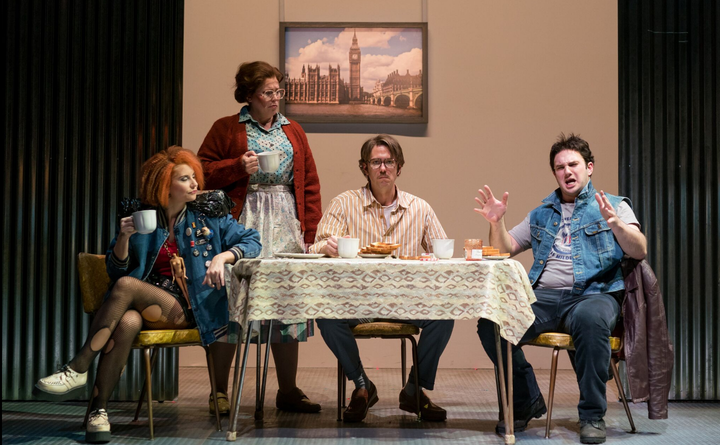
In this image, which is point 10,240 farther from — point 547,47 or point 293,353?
point 547,47

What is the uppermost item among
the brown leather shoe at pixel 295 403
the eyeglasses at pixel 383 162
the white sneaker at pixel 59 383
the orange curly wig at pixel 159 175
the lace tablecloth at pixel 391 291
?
the eyeglasses at pixel 383 162

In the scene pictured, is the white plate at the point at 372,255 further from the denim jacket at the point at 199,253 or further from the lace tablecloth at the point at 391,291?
the denim jacket at the point at 199,253

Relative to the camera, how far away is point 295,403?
346 cm

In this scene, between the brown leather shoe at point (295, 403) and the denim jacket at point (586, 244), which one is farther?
the brown leather shoe at point (295, 403)

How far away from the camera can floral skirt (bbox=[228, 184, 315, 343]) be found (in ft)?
11.2

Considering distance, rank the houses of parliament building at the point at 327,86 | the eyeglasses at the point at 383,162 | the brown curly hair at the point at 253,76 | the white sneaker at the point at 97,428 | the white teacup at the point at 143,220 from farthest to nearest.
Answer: the houses of parliament building at the point at 327,86
the brown curly hair at the point at 253,76
the eyeglasses at the point at 383,162
the white sneaker at the point at 97,428
the white teacup at the point at 143,220

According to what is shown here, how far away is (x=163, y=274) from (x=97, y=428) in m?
0.69

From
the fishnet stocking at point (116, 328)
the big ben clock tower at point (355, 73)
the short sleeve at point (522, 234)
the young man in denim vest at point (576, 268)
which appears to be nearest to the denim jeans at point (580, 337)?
the young man in denim vest at point (576, 268)

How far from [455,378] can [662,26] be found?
2.40 meters

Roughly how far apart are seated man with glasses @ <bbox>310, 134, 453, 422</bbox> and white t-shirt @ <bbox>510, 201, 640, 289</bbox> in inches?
19.8

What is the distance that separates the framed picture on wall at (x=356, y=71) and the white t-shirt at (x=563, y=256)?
1873 millimetres

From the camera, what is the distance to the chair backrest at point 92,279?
3.04m

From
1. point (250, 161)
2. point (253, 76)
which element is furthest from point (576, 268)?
point (253, 76)

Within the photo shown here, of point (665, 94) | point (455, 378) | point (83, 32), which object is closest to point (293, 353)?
point (455, 378)
